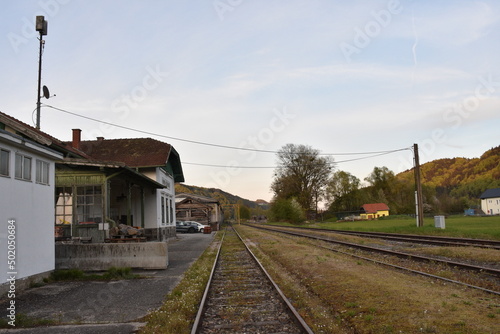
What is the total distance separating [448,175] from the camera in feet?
458

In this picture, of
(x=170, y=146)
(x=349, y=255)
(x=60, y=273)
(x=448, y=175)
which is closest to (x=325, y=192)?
(x=170, y=146)

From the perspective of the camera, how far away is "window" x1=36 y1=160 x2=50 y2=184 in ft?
36.3

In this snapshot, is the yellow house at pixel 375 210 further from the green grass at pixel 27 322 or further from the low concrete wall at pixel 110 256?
the green grass at pixel 27 322

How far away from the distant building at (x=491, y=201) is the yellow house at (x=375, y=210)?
96.9ft

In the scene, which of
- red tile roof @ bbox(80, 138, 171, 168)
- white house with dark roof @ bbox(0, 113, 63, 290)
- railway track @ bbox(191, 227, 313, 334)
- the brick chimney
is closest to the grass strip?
railway track @ bbox(191, 227, 313, 334)

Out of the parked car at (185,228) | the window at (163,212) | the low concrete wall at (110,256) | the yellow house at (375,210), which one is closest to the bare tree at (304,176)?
the yellow house at (375,210)

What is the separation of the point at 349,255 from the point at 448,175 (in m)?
138

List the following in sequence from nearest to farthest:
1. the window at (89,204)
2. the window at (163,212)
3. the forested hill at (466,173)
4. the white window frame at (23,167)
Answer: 1. the white window frame at (23,167)
2. the window at (89,204)
3. the window at (163,212)
4. the forested hill at (466,173)

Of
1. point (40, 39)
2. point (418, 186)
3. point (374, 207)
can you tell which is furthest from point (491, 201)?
point (40, 39)

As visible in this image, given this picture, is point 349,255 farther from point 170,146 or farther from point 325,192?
point 325,192

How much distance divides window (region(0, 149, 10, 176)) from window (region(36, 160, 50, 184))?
4.88ft

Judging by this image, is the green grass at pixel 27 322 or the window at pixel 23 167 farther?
the window at pixel 23 167

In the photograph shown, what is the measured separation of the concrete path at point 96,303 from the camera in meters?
6.76

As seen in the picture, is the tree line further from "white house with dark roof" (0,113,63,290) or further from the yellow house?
"white house with dark roof" (0,113,63,290)
